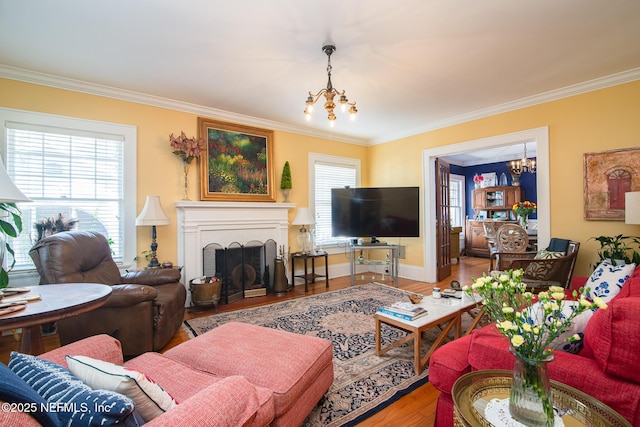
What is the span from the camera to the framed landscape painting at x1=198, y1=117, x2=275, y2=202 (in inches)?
161

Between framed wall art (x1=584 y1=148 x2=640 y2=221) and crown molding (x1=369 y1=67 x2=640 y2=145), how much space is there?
0.75m

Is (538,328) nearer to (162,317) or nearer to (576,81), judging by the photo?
(162,317)

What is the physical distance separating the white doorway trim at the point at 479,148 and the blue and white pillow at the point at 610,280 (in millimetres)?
1527

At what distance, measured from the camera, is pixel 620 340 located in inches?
41.1

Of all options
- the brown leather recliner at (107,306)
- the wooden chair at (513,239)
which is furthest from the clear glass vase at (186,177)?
the wooden chair at (513,239)

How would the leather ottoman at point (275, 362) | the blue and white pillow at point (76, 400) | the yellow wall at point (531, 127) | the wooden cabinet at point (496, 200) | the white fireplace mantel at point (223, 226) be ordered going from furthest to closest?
the wooden cabinet at point (496, 200), the white fireplace mantel at point (223, 226), the yellow wall at point (531, 127), the leather ottoman at point (275, 362), the blue and white pillow at point (76, 400)

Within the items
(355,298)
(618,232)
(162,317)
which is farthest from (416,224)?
(162,317)

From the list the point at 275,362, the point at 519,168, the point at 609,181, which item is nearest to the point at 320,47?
the point at 275,362

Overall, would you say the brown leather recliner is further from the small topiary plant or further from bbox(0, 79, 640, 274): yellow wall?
the small topiary plant

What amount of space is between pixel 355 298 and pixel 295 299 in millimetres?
831

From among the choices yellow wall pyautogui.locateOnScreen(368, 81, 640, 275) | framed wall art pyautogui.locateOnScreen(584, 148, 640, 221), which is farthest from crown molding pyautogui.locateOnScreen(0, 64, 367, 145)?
framed wall art pyautogui.locateOnScreen(584, 148, 640, 221)

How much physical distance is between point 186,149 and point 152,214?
0.94 metres

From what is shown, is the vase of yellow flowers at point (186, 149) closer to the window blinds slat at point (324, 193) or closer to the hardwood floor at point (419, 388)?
the hardwood floor at point (419, 388)

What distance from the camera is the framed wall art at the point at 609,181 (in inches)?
122
